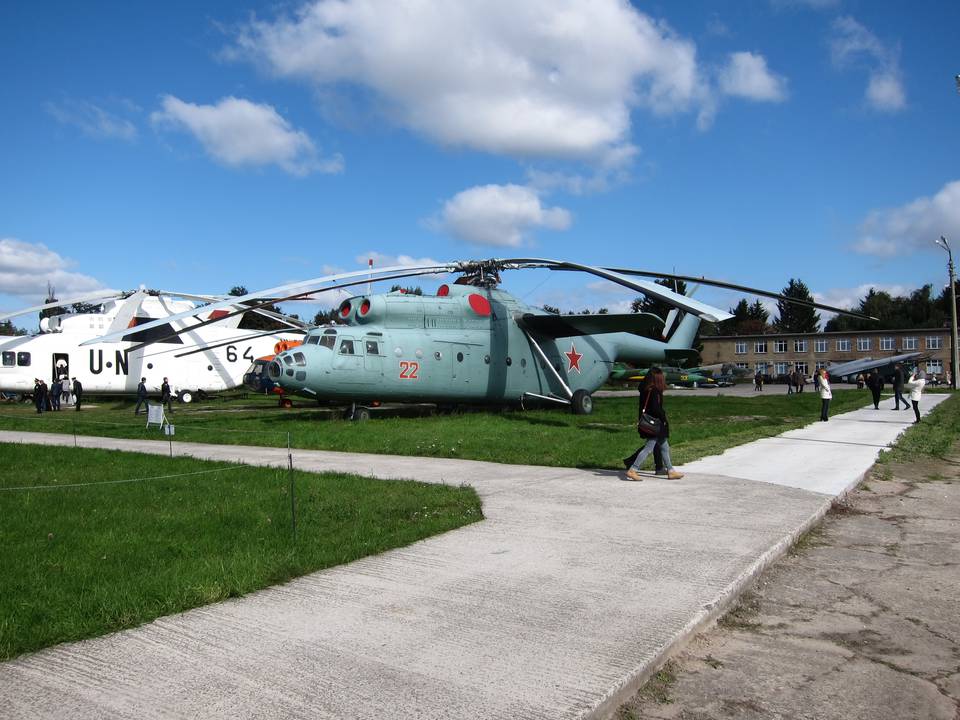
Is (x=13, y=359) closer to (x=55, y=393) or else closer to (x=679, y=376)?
(x=55, y=393)

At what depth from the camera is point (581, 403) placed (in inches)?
898

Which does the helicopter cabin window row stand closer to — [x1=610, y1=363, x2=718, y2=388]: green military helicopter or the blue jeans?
the blue jeans

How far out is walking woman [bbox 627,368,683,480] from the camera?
389 inches

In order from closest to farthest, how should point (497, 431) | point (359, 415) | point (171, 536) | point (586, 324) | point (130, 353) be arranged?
1. point (171, 536)
2. point (497, 431)
3. point (359, 415)
4. point (586, 324)
5. point (130, 353)

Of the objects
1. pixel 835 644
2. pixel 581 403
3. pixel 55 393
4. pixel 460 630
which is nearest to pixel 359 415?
pixel 581 403

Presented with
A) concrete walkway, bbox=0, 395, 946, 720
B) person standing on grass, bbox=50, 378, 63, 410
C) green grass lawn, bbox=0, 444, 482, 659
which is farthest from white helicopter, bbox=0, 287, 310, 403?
concrete walkway, bbox=0, 395, 946, 720

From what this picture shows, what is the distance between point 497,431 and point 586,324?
20.5 feet

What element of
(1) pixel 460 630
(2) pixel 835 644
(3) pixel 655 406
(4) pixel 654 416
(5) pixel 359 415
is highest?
(3) pixel 655 406

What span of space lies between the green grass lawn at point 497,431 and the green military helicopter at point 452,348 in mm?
812

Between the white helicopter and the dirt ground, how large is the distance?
71.8ft

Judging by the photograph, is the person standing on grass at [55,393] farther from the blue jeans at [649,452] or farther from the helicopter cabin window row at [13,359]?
the blue jeans at [649,452]

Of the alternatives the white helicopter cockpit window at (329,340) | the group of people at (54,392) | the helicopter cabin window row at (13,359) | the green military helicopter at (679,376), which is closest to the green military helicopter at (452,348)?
Answer: the white helicopter cockpit window at (329,340)

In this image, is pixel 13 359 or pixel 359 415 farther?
pixel 13 359

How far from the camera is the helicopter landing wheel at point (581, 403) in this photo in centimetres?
2273
